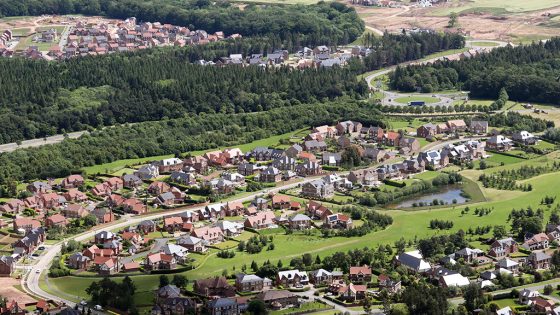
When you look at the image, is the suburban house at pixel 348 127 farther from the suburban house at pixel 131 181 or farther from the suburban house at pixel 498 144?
the suburban house at pixel 131 181

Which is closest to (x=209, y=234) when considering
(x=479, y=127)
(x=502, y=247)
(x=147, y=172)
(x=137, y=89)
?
(x=147, y=172)

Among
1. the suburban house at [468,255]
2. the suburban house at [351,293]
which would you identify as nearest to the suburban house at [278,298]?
the suburban house at [351,293]

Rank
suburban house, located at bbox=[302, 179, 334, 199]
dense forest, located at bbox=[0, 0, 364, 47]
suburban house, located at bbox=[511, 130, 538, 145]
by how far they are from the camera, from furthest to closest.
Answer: dense forest, located at bbox=[0, 0, 364, 47] < suburban house, located at bbox=[511, 130, 538, 145] < suburban house, located at bbox=[302, 179, 334, 199]

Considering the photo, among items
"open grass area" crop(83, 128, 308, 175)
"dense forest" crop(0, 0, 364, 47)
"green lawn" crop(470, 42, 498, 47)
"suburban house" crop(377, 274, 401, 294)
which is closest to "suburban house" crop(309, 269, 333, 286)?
"suburban house" crop(377, 274, 401, 294)

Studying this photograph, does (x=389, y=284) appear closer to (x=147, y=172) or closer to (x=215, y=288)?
(x=215, y=288)

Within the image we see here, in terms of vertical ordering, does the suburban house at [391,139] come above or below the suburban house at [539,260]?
below

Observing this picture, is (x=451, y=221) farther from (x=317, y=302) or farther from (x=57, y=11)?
(x=57, y=11)

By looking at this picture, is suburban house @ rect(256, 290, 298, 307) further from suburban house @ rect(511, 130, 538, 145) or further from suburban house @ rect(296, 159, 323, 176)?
suburban house @ rect(511, 130, 538, 145)
